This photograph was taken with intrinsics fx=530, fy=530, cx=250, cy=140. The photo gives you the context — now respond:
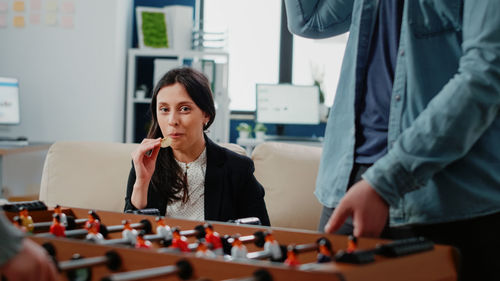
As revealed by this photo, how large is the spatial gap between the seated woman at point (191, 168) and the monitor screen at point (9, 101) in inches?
98.7

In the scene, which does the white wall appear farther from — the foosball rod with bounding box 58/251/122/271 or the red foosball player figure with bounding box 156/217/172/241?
the foosball rod with bounding box 58/251/122/271

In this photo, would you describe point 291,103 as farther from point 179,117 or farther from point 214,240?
point 214,240

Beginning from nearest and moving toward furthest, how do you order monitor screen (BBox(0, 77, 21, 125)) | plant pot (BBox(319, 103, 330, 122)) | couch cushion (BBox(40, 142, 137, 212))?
couch cushion (BBox(40, 142, 137, 212)), monitor screen (BBox(0, 77, 21, 125)), plant pot (BBox(319, 103, 330, 122))

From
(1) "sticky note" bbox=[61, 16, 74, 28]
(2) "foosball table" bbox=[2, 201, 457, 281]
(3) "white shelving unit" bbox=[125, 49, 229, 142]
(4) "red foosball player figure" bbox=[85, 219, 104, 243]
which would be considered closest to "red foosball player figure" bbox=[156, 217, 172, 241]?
(2) "foosball table" bbox=[2, 201, 457, 281]

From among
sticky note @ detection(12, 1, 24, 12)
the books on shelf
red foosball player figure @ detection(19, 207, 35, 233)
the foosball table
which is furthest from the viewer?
the books on shelf

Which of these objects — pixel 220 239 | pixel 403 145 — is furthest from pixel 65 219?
pixel 403 145

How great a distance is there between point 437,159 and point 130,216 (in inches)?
27.5

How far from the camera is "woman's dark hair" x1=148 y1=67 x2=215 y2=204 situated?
1942 mm

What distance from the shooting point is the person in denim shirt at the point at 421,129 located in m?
0.87

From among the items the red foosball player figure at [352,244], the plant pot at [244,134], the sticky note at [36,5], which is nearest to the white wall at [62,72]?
the sticky note at [36,5]

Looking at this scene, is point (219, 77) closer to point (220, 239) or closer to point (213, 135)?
point (213, 135)

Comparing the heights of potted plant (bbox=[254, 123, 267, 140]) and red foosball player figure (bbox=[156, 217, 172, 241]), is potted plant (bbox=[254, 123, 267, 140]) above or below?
below

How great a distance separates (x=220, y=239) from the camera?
3.46 ft

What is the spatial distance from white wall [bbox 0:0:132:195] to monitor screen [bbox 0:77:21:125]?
0.26 meters
